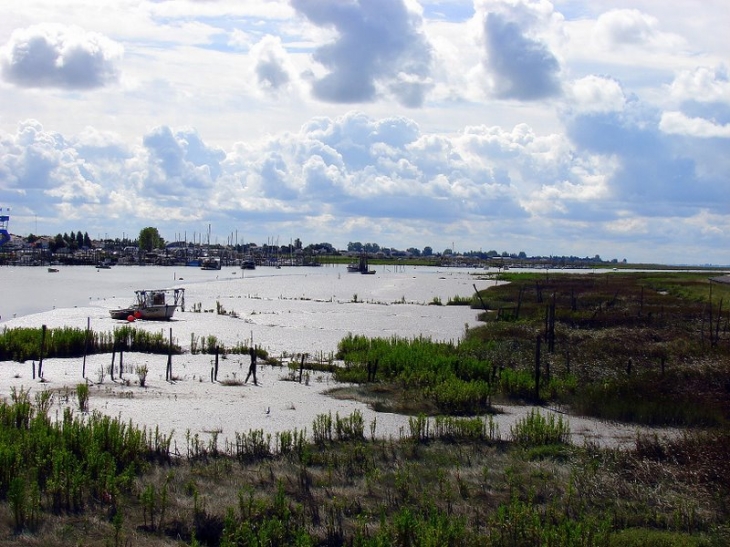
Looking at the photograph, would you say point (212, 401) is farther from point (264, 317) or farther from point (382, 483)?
point (264, 317)

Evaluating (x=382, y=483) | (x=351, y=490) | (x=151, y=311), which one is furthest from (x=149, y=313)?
(x=351, y=490)

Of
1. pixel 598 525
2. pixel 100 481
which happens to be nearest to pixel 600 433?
pixel 598 525

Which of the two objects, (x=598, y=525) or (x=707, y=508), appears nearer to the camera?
(x=598, y=525)

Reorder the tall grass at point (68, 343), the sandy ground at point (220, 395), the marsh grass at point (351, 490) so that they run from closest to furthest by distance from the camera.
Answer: the marsh grass at point (351, 490) < the sandy ground at point (220, 395) < the tall grass at point (68, 343)

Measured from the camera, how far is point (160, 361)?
29.6 metres

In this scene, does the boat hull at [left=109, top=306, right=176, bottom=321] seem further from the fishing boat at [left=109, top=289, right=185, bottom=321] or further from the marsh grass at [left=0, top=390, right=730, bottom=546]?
the marsh grass at [left=0, top=390, right=730, bottom=546]

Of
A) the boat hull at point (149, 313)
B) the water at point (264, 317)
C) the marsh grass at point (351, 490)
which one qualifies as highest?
the marsh grass at point (351, 490)

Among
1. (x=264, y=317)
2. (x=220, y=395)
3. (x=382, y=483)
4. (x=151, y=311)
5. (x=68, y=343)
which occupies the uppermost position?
(x=68, y=343)

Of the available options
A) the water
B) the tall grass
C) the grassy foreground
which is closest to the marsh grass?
the grassy foreground

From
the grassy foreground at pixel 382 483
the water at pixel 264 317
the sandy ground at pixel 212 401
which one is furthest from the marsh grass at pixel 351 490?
the water at pixel 264 317

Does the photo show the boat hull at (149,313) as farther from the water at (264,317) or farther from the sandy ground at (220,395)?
the sandy ground at (220,395)

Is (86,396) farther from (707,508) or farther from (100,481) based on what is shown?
(707,508)

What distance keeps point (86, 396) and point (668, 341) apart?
25246 mm

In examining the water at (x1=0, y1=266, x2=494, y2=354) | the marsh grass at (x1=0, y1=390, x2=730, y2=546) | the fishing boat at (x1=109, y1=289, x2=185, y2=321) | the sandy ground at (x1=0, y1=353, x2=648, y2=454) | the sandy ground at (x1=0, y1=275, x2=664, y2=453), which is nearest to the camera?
the marsh grass at (x1=0, y1=390, x2=730, y2=546)
